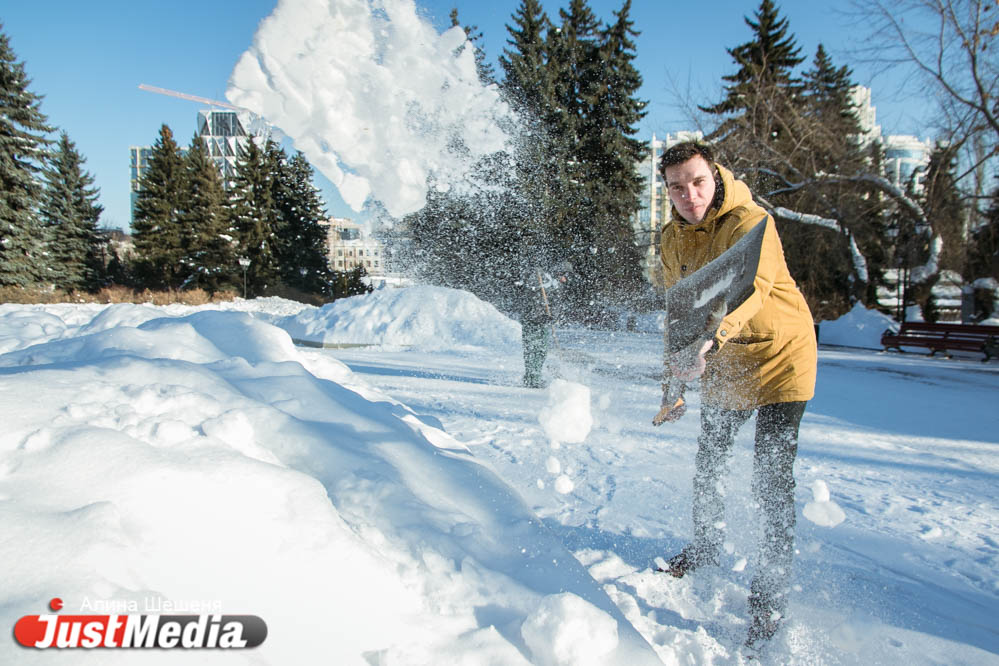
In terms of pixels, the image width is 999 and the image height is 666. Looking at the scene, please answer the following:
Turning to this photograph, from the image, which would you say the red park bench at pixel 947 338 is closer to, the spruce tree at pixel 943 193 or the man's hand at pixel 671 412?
the spruce tree at pixel 943 193

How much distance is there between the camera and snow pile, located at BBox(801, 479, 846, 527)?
2.31 meters

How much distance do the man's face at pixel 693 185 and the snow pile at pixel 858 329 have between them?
515 inches

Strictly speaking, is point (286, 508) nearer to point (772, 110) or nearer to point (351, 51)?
point (351, 51)

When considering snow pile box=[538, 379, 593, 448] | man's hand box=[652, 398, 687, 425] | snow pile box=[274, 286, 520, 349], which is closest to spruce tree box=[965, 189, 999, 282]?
snow pile box=[274, 286, 520, 349]

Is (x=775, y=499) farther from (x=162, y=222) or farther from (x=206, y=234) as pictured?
(x=162, y=222)

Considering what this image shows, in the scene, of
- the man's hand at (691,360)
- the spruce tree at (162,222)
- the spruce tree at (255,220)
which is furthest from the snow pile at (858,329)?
the spruce tree at (162,222)

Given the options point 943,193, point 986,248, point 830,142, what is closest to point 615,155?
point 830,142

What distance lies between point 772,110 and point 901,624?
16.8 metres

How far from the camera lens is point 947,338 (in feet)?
33.1

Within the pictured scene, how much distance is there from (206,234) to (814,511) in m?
31.4

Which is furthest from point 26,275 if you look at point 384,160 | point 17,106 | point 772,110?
point 772,110

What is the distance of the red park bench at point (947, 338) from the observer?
9297mm

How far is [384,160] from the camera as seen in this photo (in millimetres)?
5016

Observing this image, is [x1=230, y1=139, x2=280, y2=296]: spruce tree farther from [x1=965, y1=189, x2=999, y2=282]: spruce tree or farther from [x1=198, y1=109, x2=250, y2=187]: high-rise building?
[x1=965, y1=189, x2=999, y2=282]: spruce tree
